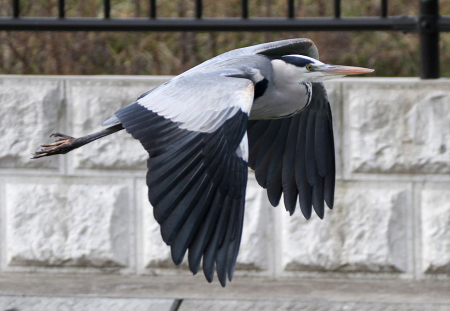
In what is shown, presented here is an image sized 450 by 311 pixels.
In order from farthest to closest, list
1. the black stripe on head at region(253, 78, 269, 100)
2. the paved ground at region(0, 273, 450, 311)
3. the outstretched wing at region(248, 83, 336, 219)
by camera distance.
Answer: the paved ground at region(0, 273, 450, 311), the outstretched wing at region(248, 83, 336, 219), the black stripe on head at region(253, 78, 269, 100)

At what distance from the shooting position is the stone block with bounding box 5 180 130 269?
3.73 m

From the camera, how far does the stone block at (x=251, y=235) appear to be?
3.69 m

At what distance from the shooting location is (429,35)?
3.74 m

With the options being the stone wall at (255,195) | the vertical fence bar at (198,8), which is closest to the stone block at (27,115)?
the stone wall at (255,195)

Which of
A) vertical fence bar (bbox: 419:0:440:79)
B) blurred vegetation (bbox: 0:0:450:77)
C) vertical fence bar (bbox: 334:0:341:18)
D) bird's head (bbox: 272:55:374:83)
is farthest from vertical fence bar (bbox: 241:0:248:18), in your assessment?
bird's head (bbox: 272:55:374:83)

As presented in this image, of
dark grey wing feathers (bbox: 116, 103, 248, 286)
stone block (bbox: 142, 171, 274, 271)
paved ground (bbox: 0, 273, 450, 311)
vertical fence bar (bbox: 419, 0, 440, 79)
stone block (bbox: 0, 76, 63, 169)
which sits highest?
vertical fence bar (bbox: 419, 0, 440, 79)

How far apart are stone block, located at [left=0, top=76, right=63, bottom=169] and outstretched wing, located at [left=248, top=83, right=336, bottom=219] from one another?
1.40m

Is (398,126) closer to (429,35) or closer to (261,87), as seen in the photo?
(429,35)

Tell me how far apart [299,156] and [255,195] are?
0.90m

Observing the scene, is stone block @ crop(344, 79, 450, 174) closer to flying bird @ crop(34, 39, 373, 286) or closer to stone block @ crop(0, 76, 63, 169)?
flying bird @ crop(34, 39, 373, 286)

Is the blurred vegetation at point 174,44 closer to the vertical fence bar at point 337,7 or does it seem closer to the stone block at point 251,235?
the vertical fence bar at point 337,7

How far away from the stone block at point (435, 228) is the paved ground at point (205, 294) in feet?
0.37

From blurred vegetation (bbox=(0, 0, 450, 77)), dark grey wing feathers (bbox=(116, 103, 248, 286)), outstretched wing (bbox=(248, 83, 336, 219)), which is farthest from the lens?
blurred vegetation (bbox=(0, 0, 450, 77))

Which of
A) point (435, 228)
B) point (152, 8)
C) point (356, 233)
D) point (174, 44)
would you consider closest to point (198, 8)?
point (152, 8)
